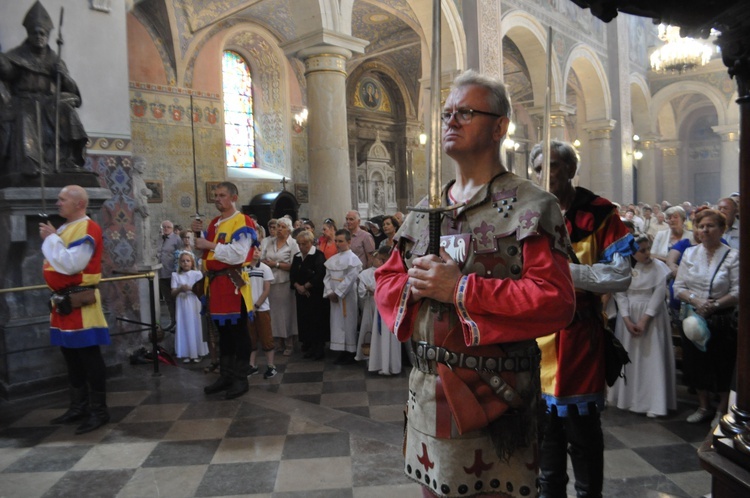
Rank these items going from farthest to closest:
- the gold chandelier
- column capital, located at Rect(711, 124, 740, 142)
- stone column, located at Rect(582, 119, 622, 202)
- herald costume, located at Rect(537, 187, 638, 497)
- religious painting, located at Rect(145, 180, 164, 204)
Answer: column capital, located at Rect(711, 124, 740, 142), stone column, located at Rect(582, 119, 622, 202), the gold chandelier, religious painting, located at Rect(145, 180, 164, 204), herald costume, located at Rect(537, 187, 638, 497)

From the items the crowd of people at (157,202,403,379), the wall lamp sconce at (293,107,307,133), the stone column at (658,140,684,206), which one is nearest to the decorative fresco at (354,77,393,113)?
the wall lamp sconce at (293,107,307,133)

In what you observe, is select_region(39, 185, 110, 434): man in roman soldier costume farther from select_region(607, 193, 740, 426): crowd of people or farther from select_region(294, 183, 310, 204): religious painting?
select_region(294, 183, 310, 204): religious painting

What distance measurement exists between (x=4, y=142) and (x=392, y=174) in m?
15.6

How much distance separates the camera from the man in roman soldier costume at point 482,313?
1545 millimetres

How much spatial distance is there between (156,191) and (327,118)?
22.1 ft

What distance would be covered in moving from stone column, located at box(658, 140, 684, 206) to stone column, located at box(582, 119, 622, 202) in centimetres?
1262

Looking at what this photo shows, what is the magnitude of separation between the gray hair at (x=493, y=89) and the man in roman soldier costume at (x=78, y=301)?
338 centimetres

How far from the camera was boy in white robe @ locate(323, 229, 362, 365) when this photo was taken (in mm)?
6340

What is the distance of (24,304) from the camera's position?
5.14 m

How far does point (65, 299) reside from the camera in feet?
13.4

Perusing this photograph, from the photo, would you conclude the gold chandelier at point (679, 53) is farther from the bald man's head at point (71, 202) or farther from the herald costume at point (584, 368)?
the bald man's head at point (71, 202)

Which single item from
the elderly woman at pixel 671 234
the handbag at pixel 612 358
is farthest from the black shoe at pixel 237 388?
the elderly woman at pixel 671 234

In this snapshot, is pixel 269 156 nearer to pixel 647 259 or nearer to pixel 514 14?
pixel 514 14

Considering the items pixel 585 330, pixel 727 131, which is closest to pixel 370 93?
pixel 727 131
